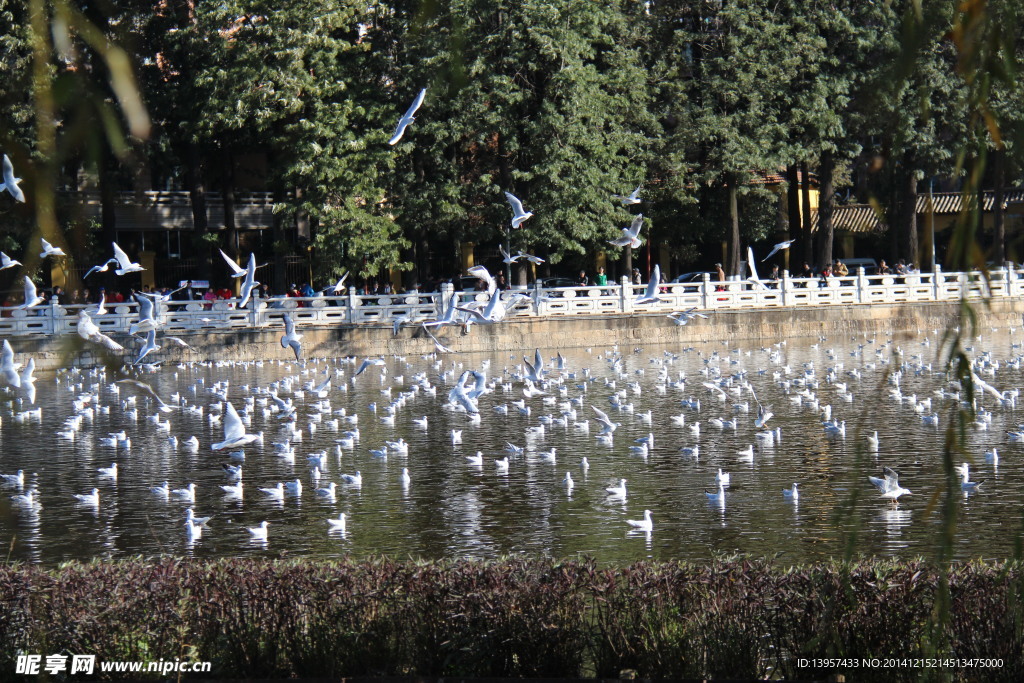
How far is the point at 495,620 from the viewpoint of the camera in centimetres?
534

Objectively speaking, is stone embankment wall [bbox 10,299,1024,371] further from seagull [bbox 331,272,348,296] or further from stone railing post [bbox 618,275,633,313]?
seagull [bbox 331,272,348,296]

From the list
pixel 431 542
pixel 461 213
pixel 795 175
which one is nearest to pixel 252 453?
pixel 431 542

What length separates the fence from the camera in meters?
26.5

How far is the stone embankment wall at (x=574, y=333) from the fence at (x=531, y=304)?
1.40 ft

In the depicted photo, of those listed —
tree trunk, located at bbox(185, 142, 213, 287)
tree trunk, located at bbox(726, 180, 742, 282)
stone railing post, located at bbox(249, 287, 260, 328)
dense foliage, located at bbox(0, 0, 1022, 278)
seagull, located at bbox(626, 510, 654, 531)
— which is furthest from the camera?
tree trunk, located at bbox(726, 180, 742, 282)

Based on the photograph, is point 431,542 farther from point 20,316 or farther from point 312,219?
point 312,219

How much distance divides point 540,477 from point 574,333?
15.6 metres

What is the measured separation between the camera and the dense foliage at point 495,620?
506 centimetres

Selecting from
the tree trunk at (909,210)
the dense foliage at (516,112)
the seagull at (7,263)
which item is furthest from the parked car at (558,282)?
the seagull at (7,263)

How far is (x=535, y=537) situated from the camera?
9516mm

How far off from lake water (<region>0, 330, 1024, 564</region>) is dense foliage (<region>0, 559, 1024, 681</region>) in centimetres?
46

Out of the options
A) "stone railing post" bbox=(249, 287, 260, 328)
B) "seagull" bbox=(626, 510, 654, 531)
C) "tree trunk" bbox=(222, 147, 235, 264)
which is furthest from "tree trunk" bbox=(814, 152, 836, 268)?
"seagull" bbox=(626, 510, 654, 531)

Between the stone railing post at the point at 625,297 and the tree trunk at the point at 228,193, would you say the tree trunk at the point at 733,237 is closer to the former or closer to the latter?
the stone railing post at the point at 625,297

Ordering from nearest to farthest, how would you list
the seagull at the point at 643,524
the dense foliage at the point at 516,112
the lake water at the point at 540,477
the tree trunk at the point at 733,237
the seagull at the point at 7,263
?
the seagull at the point at 7,263
the lake water at the point at 540,477
the seagull at the point at 643,524
the dense foliage at the point at 516,112
the tree trunk at the point at 733,237
